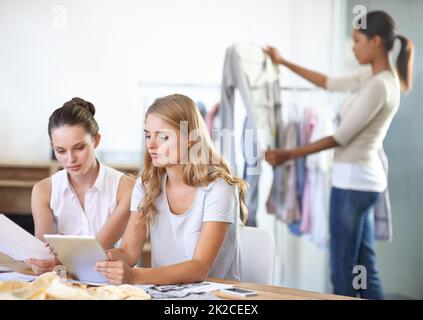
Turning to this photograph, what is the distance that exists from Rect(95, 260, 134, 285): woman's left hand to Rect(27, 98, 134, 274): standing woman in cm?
50

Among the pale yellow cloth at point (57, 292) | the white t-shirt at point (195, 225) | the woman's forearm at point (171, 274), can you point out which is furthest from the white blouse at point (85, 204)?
the pale yellow cloth at point (57, 292)

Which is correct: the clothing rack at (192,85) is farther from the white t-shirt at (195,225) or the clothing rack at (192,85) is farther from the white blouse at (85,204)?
the white t-shirt at (195,225)

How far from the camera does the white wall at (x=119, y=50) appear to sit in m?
3.53

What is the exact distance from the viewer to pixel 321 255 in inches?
134

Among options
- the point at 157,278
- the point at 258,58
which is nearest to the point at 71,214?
the point at 157,278

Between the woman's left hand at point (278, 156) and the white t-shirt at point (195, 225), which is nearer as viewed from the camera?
the white t-shirt at point (195, 225)

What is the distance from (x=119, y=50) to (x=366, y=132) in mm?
1490

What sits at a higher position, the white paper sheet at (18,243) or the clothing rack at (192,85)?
the clothing rack at (192,85)

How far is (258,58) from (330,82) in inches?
15.2

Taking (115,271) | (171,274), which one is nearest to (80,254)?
(115,271)

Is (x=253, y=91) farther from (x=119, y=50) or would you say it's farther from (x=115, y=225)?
(x=115, y=225)

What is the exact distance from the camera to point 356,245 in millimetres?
2947

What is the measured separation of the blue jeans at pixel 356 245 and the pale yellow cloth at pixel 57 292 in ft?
5.98
